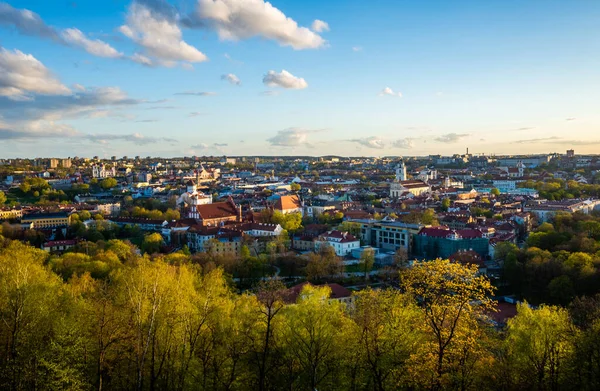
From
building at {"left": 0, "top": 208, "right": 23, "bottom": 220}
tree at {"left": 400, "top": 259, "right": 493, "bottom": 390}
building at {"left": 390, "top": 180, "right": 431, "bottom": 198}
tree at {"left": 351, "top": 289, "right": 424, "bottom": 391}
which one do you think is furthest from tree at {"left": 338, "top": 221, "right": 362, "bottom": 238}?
building at {"left": 0, "top": 208, "right": 23, "bottom": 220}

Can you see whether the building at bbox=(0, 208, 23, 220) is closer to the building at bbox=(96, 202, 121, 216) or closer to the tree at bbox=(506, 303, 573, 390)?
the building at bbox=(96, 202, 121, 216)

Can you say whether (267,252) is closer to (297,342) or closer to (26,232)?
(26,232)

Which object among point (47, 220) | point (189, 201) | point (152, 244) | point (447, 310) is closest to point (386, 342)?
point (447, 310)

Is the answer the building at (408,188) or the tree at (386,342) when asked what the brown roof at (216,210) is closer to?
the building at (408,188)

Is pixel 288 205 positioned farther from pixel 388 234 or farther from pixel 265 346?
pixel 265 346

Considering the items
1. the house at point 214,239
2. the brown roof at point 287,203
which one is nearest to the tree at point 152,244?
the house at point 214,239

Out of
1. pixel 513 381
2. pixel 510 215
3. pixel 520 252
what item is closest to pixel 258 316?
pixel 513 381
